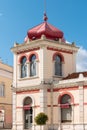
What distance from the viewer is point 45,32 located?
4553 centimetres

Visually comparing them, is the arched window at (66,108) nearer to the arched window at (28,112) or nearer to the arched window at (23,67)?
the arched window at (28,112)

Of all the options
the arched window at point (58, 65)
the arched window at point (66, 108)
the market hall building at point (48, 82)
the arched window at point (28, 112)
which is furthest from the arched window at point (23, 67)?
the arched window at point (66, 108)

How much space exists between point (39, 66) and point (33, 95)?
3.16 meters

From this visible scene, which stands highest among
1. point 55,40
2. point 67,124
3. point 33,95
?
point 55,40

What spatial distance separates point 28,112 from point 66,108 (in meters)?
4.84

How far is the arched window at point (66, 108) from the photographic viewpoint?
139ft

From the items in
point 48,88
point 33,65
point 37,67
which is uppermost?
point 33,65

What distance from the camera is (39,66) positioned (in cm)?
4481

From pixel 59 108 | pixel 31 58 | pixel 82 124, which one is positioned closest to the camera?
pixel 82 124

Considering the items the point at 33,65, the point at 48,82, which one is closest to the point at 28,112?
the point at 48,82

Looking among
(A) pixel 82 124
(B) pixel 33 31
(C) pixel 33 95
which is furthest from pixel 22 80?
(A) pixel 82 124

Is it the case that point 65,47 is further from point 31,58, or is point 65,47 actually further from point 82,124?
point 82,124

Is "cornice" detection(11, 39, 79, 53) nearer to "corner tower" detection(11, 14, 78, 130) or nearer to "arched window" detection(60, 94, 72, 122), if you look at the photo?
"corner tower" detection(11, 14, 78, 130)

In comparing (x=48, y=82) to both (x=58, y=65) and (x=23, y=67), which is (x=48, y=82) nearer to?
(x=58, y=65)
